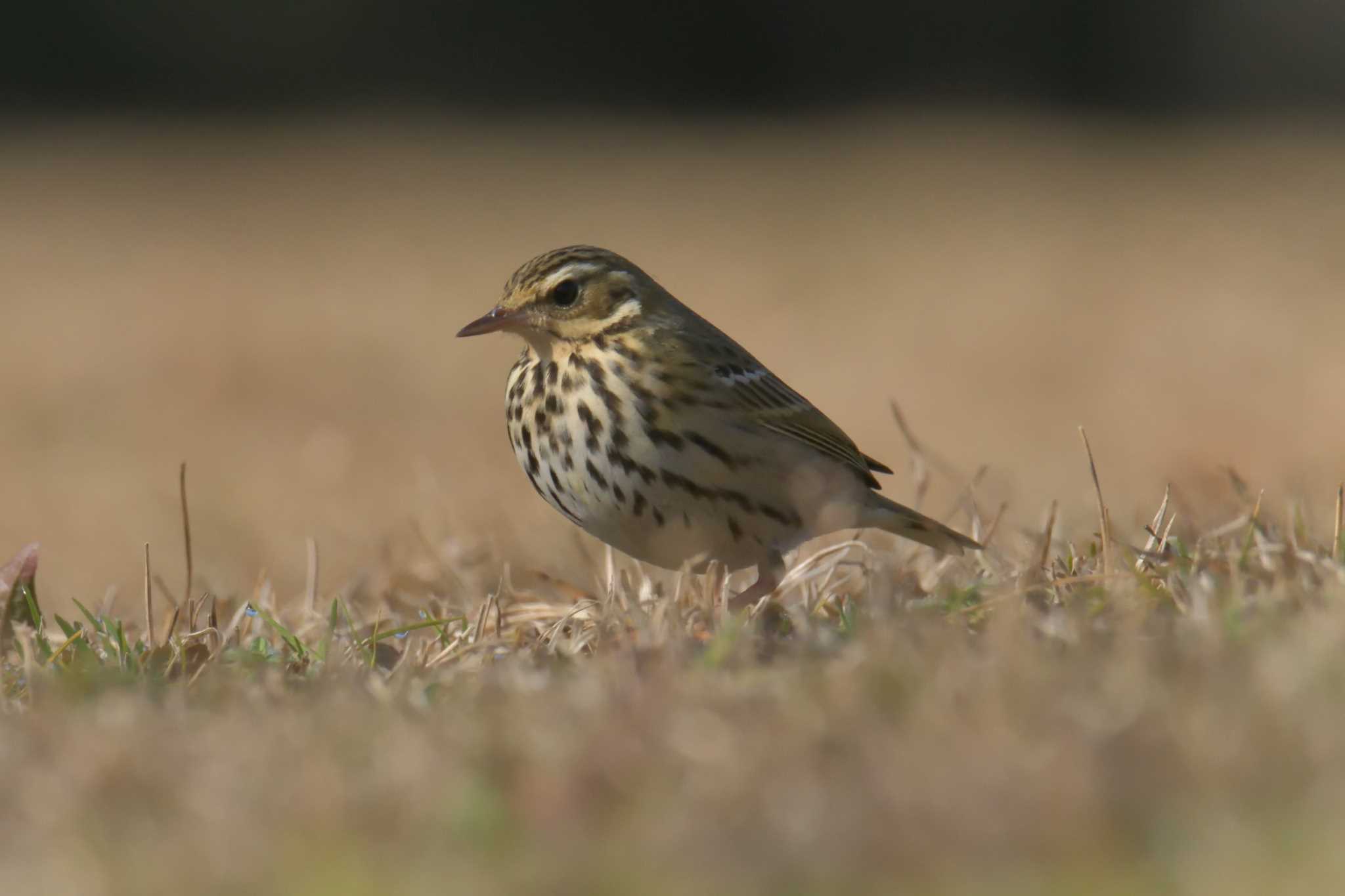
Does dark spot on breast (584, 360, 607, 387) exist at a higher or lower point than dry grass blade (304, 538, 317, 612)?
higher

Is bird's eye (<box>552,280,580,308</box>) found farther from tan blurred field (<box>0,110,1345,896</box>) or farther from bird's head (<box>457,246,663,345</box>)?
tan blurred field (<box>0,110,1345,896</box>)

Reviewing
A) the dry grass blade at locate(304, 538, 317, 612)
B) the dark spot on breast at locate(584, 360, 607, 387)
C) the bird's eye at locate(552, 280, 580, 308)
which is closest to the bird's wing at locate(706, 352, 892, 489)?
the dark spot on breast at locate(584, 360, 607, 387)

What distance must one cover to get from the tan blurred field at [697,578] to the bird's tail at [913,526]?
67mm

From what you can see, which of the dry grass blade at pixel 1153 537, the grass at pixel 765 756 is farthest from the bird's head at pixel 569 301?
the dry grass blade at pixel 1153 537

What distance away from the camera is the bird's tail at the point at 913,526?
17.0 ft

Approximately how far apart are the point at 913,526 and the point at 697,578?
84 centimetres

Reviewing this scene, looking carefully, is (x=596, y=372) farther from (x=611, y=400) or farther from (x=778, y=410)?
(x=778, y=410)

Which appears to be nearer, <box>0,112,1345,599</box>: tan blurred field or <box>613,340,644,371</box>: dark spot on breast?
<box>613,340,644,371</box>: dark spot on breast

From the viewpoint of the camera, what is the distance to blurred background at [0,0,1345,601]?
9008mm

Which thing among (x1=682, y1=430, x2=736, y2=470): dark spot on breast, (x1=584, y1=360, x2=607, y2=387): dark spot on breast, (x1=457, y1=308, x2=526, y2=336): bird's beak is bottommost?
(x1=682, y1=430, x2=736, y2=470): dark spot on breast

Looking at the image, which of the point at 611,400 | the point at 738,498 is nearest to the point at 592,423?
the point at 611,400

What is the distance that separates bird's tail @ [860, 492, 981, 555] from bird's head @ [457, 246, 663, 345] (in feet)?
2.57

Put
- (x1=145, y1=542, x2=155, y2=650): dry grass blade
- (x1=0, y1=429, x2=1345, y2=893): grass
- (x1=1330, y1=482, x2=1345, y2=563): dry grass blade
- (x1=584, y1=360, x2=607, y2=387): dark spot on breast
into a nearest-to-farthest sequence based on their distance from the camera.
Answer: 1. (x1=0, y1=429, x2=1345, y2=893): grass
2. (x1=1330, y1=482, x2=1345, y2=563): dry grass blade
3. (x1=145, y1=542, x2=155, y2=650): dry grass blade
4. (x1=584, y1=360, x2=607, y2=387): dark spot on breast

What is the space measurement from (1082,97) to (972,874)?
2270 centimetres
